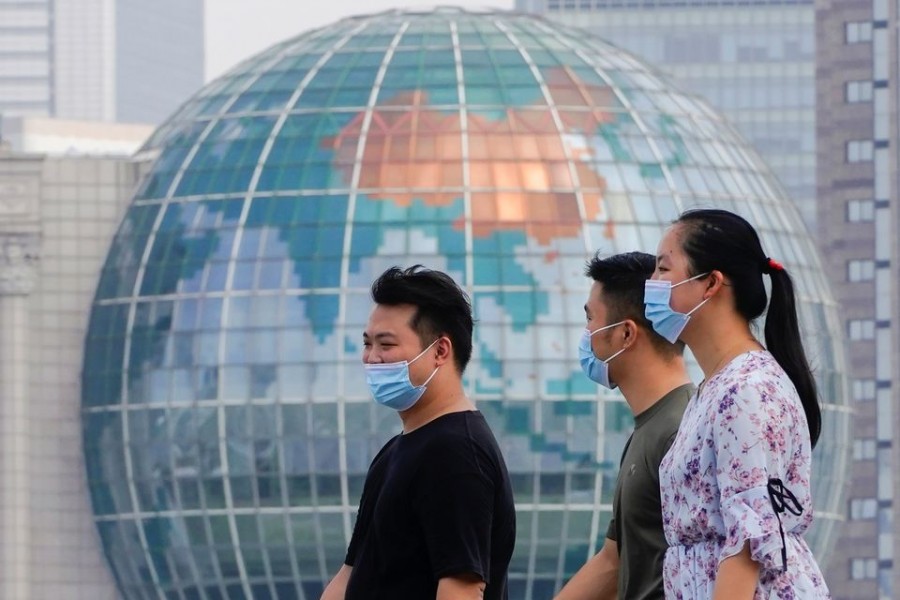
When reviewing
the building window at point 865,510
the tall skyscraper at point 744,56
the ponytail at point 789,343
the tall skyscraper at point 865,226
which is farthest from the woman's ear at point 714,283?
the tall skyscraper at point 744,56

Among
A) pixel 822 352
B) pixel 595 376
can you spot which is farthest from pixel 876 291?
pixel 595 376

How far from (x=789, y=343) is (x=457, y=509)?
141cm

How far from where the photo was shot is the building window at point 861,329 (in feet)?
365

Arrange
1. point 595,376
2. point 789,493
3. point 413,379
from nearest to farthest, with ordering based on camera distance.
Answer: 1. point 789,493
2. point 413,379
3. point 595,376

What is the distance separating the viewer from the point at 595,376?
13367mm

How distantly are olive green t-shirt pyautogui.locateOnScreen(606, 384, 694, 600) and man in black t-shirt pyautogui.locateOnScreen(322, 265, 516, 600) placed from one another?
0.57 metres

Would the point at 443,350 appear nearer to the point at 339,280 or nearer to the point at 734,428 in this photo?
the point at 734,428

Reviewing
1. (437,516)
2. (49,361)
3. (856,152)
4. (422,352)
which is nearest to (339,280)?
(49,361)

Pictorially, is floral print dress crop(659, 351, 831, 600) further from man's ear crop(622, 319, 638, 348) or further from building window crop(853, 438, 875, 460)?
building window crop(853, 438, 875, 460)

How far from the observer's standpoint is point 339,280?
54875mm

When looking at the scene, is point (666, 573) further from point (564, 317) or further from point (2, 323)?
point (2, 323)

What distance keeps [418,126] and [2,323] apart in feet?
29.6

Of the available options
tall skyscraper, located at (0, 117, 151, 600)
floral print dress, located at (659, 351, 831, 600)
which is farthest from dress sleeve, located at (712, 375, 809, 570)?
tall skyscraper, located at (0, 117, 151, 600)

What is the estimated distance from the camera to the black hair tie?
436 inches
